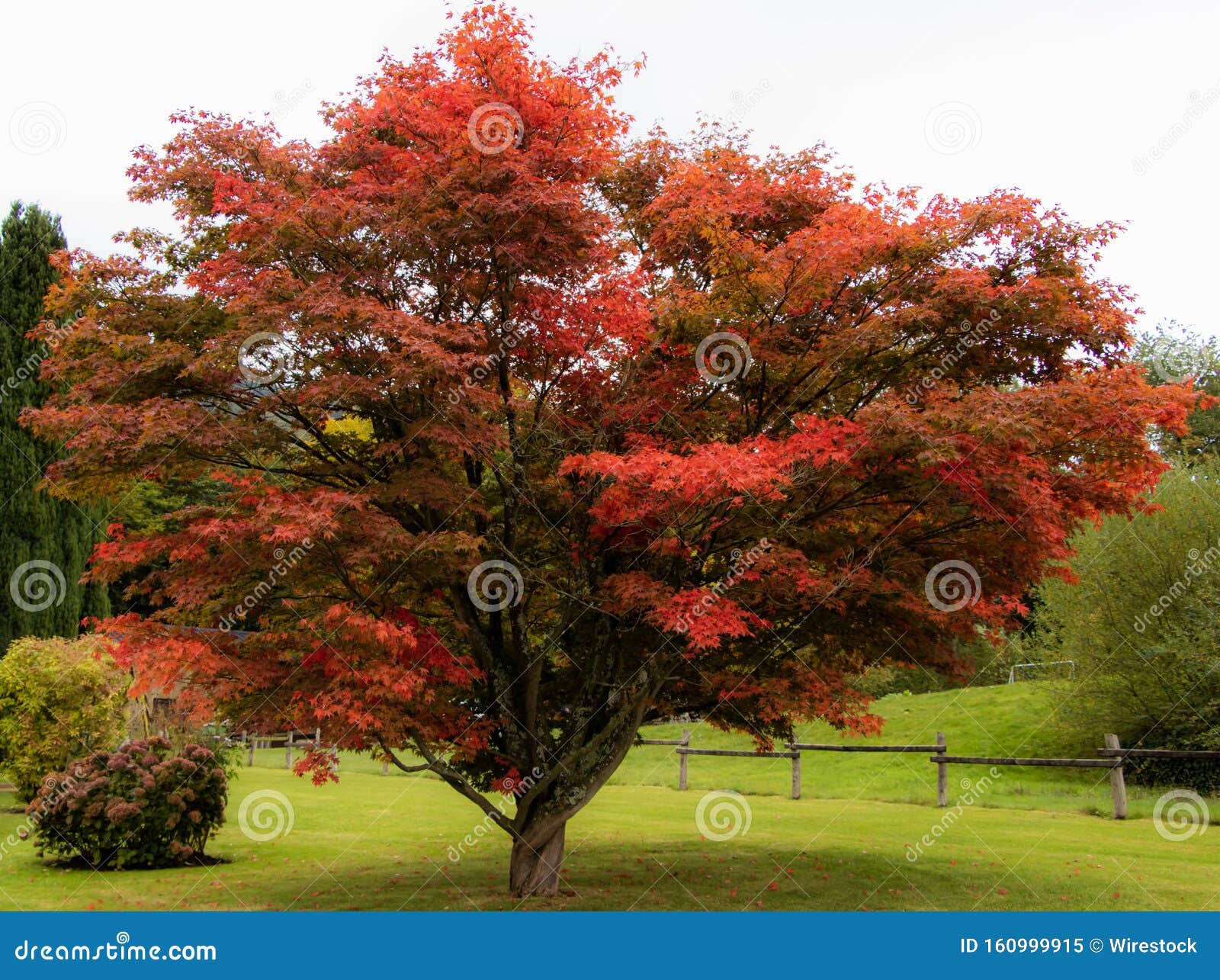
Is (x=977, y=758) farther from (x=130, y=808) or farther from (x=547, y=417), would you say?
(x=130, y=808)

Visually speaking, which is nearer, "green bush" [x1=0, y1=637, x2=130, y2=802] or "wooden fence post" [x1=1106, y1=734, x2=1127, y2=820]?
"wooden fence post" [x1=1106, y1=734, x2=1127, y2=820]

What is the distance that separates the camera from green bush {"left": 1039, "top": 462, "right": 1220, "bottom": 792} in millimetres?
19453

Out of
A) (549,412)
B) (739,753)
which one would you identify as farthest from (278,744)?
(549,412)

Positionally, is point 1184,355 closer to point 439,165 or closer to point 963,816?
point 963,816

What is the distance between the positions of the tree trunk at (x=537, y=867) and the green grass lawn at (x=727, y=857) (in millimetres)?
221

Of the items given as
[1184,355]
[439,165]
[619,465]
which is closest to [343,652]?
[619,465]

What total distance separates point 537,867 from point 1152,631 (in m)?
15.8

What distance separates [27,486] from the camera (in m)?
22.6

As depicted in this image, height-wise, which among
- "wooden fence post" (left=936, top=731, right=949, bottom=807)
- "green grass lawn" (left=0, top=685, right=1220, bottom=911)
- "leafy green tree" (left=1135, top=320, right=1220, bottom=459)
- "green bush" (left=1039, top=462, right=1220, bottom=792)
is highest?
"leafy green tree" (left=1135, top=320, right=1220, bottom=459)

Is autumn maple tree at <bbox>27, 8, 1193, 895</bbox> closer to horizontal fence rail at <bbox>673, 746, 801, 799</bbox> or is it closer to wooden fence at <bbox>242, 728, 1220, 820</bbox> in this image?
wooden fence at <bbox>242, 728, 1220, 820</bbox>

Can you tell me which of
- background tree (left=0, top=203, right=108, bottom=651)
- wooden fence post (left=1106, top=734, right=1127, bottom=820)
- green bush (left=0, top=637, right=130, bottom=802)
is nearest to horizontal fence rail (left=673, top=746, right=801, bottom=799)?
wooden fence post (left=1106, top=734, right=1127, bottom=820)

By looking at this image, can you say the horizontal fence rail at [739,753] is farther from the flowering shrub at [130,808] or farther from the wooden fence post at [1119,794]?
the flowering shrub at [130,808]

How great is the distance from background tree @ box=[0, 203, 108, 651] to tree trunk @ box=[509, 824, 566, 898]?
53.4ft

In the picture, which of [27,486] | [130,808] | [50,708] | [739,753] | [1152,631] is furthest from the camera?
[27,486]
